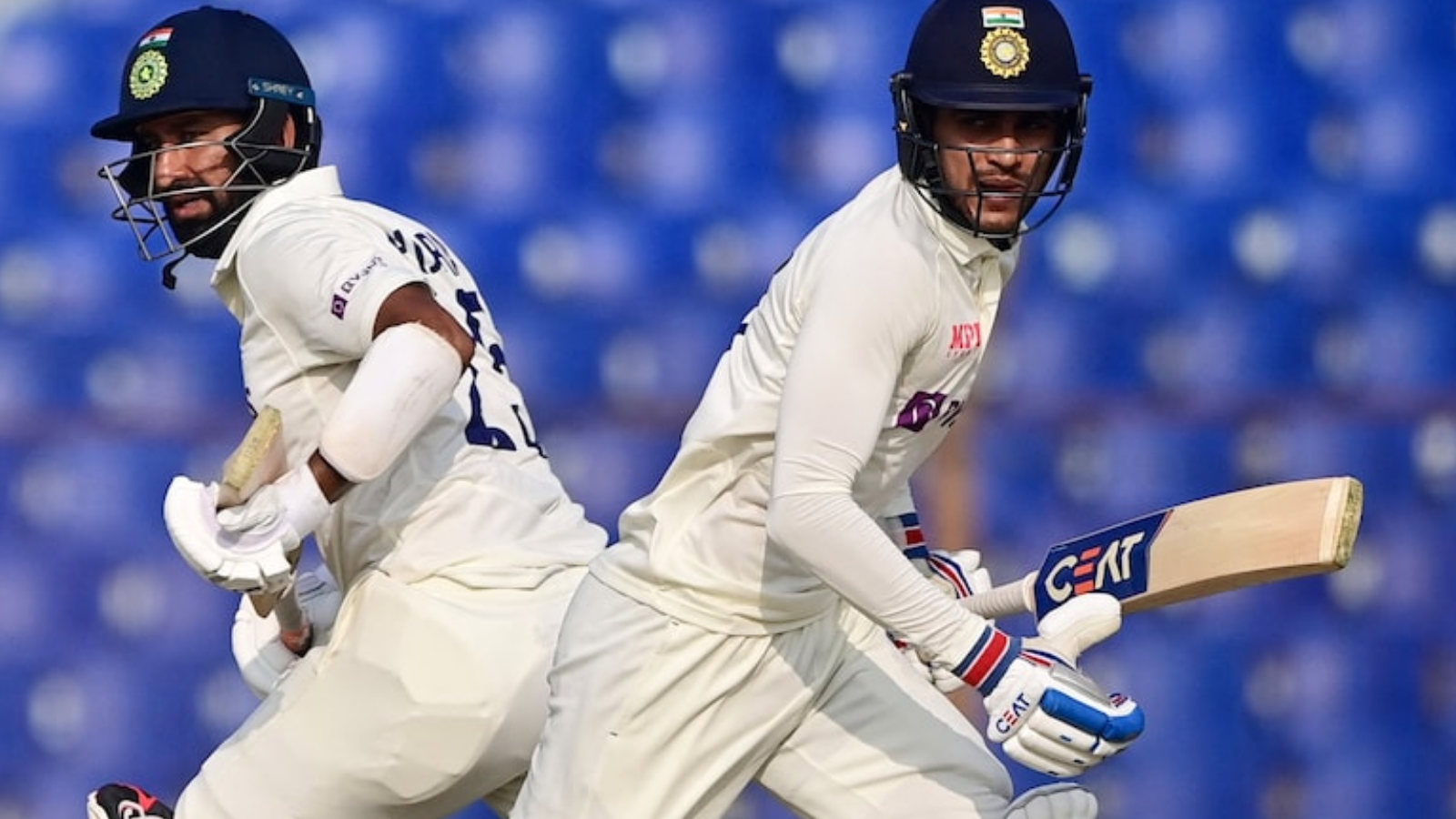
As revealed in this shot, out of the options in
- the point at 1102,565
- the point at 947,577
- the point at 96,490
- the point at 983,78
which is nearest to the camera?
the point at 983,78

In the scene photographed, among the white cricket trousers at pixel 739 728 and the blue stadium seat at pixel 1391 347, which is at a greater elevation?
the white cricket trousers at pixel 739 728

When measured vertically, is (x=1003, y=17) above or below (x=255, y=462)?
above

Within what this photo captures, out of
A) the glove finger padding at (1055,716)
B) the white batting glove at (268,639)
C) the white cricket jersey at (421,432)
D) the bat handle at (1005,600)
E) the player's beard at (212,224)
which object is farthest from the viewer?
the white batting glove at (268,639)

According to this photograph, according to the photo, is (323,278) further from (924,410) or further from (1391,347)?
(1391,347)

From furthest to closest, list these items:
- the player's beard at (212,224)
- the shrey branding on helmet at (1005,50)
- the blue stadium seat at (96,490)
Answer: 1. the blue stadium seat at (96,490)
2. the player's beard at (212,224)
3. the shrey branding on helmet at (1005,50)

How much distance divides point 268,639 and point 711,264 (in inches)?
39.1

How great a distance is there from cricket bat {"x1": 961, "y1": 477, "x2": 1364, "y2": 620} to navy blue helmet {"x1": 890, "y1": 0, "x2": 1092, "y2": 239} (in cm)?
39

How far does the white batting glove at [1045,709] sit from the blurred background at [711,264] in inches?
56.4

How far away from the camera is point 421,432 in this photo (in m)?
3.14

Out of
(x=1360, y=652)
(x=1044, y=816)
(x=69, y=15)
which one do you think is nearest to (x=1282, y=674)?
(x=1360, y=652)

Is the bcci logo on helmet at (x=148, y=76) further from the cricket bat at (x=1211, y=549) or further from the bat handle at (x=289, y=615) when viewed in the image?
the cricket bat at (x=1211, y=549)

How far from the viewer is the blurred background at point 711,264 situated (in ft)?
13.5

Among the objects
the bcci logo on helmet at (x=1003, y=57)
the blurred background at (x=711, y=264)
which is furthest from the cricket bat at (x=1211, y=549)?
the blurred background at (x=711, y=264)

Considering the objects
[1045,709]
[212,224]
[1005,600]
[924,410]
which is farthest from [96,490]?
[1045,709]
